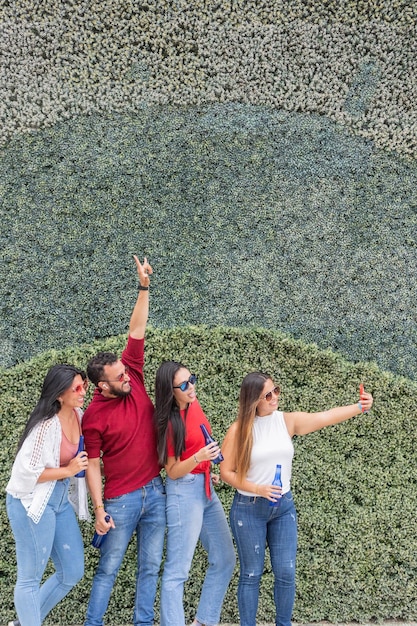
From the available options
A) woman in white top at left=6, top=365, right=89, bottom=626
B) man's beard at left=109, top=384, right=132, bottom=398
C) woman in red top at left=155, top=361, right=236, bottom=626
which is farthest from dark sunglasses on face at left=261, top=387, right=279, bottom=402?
woman in white top at left=6, top=365, right=89, bottom=626

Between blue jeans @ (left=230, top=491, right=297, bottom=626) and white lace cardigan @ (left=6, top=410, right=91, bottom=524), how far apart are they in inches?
38.2

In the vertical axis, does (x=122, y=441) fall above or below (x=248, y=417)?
below

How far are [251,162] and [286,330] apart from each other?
1232 mm

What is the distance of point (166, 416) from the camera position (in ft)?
11.1

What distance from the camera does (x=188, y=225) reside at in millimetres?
4707

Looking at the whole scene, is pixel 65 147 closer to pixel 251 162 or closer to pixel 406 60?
pixel 251 162

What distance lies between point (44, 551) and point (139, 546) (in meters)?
0.50

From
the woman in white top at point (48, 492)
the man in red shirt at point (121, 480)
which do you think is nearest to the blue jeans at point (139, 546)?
the man in red shirt at point (121, 480)

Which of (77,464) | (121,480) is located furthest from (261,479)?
(77,464)

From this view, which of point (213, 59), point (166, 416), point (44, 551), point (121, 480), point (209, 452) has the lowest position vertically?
point (44, 551)

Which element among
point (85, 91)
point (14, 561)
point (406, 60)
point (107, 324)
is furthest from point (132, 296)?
point (406, 60)

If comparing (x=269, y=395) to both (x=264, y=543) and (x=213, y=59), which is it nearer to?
(x=264, y=543)

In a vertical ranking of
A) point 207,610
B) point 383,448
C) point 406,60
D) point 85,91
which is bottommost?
point 207,610

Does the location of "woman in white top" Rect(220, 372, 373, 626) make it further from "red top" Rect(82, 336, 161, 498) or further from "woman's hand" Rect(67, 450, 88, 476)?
"woman's hand" Rect(67, 450, 88, 476)
